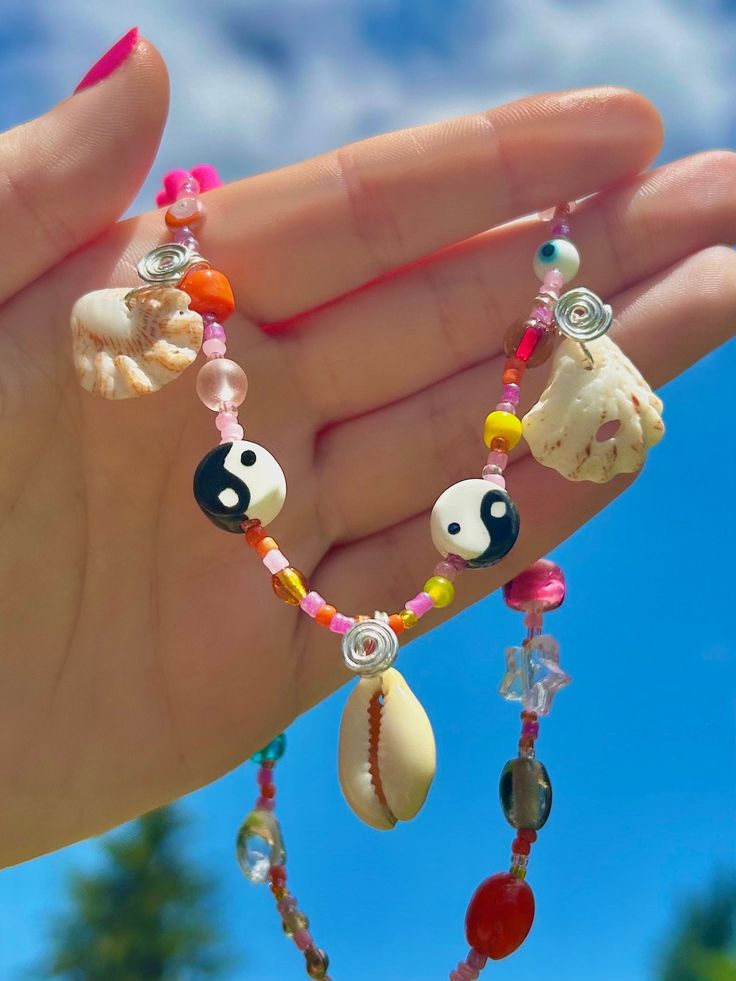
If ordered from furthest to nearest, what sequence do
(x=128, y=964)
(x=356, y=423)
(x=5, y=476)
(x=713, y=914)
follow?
(x=128, y=964)
(x=713, y=914)
(x=356, y=423)
(x=5, y=476)

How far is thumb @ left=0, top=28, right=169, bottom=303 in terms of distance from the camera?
56.0 inches

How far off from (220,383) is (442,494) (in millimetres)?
352

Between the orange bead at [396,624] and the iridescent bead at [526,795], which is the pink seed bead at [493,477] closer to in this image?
the orange bead at [396,624]

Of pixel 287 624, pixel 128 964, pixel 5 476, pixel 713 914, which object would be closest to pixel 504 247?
pixel 287 624

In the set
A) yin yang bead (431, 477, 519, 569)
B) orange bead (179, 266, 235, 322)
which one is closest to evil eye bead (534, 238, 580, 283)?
yin yang bead (431, 477, 519, 569)

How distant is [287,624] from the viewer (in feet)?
5.45

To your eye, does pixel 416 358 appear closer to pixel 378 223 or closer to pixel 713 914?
pixel 378 223

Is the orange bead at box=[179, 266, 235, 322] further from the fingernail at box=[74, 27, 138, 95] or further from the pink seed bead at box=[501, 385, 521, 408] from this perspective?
the pink seed bead at box=[501, 385, 521, 408]

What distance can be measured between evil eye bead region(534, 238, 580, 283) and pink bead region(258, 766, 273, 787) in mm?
1023

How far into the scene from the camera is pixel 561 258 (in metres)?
1.51

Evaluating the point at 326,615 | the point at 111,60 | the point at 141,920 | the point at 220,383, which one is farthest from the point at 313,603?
the point at 141,920

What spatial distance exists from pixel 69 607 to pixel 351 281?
663mm

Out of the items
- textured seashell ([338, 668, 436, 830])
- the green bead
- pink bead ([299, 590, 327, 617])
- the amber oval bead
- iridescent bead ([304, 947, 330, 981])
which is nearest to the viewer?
textured seashell ([338, 668, 436, 830])

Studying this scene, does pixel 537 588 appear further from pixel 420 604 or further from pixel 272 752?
pixel 272 752
